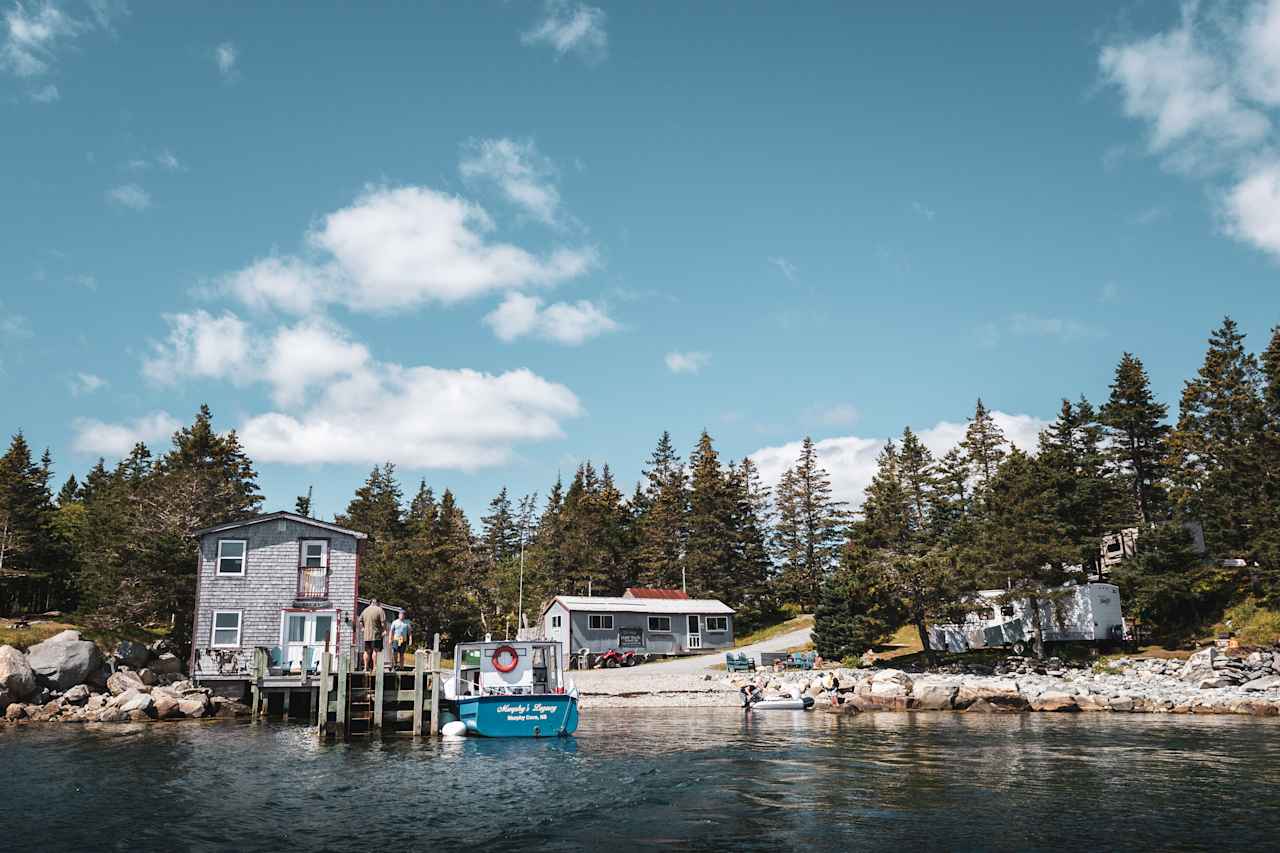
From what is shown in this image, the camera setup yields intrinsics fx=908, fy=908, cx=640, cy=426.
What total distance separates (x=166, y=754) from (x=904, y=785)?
18857 mm

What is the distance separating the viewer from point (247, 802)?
57.8 ft

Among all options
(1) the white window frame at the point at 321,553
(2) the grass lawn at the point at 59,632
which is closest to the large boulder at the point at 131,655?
(2) the grass lawn at the point at 59,632

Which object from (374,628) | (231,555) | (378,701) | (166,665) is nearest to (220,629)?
(231,555)

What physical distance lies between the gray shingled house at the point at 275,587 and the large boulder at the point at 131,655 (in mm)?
3249

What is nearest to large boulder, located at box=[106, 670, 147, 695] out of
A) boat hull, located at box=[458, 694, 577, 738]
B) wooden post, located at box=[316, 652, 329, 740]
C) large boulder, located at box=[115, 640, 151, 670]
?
large boulder, located at box=[115, 640, 151, 670]

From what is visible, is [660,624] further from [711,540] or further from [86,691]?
[86,691]

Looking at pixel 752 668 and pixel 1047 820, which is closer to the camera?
pixel 1047 820

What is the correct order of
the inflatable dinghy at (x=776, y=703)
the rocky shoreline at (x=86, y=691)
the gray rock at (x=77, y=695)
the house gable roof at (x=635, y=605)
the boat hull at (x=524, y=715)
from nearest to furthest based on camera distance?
1. the boat hull at (x=524, y=715)
2. the rocky shoreline at (x=86, y=691)
3. the gray rock at (x=77, y=695)
4. the inflatable dinghy at (x=776, y=703)
5. the house gable roof at (x=635, y=605)

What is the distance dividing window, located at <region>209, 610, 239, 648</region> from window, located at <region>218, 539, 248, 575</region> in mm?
1780

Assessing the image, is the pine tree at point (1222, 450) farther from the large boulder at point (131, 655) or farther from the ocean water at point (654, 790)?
the large boulder at point (131, 655)

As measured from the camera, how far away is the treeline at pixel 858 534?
47.2 metres

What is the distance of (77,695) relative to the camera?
113 ft

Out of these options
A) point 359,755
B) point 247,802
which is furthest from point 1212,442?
point 247,802

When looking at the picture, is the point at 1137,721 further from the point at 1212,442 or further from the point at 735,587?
the point at 735,587
